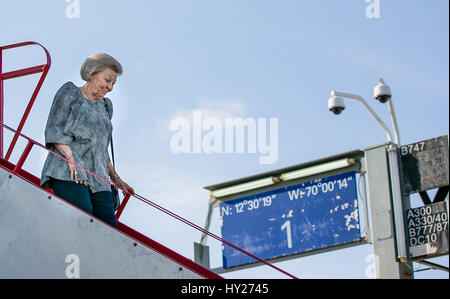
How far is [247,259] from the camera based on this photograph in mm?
23234

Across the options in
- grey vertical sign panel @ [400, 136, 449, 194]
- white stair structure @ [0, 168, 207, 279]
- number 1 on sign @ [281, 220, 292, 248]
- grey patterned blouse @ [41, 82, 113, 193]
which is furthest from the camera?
number 1 on sign @ [281, 220, 292, 248]

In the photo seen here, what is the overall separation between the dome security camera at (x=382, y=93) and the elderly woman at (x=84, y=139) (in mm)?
13691

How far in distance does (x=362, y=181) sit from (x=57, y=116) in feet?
46.8

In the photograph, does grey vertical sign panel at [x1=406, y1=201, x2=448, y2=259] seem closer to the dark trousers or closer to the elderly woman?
the elderly woman

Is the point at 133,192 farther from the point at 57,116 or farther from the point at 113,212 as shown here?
the point at 57,116

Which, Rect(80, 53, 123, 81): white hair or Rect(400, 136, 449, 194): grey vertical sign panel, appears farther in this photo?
Rect(400, 136, 449, 194): grey vertical sign panel

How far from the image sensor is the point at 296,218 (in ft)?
68.3

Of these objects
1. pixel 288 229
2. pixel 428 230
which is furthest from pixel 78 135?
pixel 288 229

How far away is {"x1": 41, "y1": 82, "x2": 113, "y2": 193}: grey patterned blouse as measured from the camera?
21.8ft

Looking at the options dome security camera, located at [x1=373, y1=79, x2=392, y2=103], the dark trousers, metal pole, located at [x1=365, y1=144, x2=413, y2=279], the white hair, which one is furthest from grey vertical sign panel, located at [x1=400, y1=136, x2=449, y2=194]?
the dark trousers

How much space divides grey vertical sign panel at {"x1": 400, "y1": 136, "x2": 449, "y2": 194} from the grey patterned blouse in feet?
42.8

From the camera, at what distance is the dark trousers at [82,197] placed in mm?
6527
